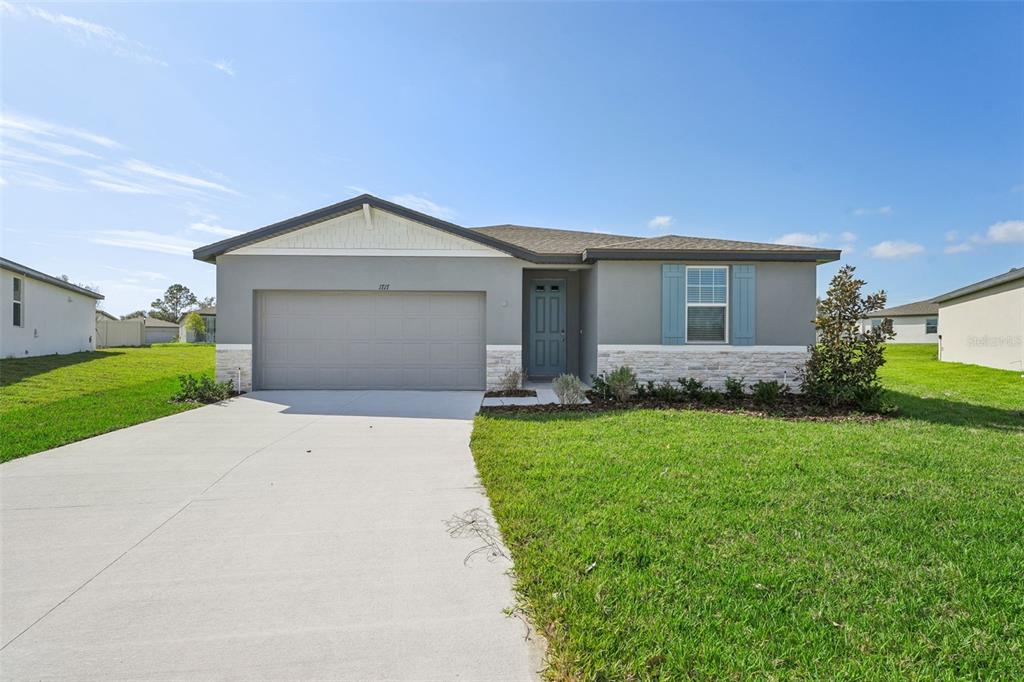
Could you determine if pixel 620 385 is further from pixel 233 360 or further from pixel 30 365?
pixel 30 365

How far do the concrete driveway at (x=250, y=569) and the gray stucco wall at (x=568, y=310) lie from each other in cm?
667

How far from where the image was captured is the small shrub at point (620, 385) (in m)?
8.81

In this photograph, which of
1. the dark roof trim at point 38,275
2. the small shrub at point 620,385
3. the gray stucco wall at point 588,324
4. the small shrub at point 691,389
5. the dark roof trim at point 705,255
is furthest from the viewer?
the dark roof trim at point 38,275

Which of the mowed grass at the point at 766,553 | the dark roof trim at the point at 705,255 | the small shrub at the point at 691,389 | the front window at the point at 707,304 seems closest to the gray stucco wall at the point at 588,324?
the dark roof trim at the point at 705,255

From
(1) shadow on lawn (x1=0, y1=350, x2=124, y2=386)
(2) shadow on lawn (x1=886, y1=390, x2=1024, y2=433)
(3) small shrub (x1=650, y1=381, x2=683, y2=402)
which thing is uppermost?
(1) shadow on lawn (x1=0, y1=350, x2=124, y2=386)

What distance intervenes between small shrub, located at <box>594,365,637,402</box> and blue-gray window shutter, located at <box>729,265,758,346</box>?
281 cm

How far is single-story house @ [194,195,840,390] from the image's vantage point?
9.89m

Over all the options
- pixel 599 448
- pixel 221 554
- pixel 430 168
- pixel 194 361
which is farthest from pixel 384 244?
pixel 194 361

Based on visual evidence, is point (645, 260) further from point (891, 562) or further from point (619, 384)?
point (891, 562)

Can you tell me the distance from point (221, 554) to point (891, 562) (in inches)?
175

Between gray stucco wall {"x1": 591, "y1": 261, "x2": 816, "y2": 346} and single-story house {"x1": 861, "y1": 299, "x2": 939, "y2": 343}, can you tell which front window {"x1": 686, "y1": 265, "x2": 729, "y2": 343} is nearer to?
gray stucco wall {"x1": 591, "y1": 261, "x2": 816, "y2": 346}

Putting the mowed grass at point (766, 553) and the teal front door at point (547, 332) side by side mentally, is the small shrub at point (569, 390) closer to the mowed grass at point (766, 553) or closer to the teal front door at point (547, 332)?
the mowed grass at point (766, 553)

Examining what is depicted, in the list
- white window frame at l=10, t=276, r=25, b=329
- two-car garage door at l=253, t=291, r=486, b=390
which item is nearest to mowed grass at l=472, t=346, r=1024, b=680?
two-car garage door at l=253, t=291, r=486, b=390

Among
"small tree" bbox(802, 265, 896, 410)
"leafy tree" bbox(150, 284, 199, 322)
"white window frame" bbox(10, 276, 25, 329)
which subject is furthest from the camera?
"leafy tree" bbox(150, 284, 199, 322)
